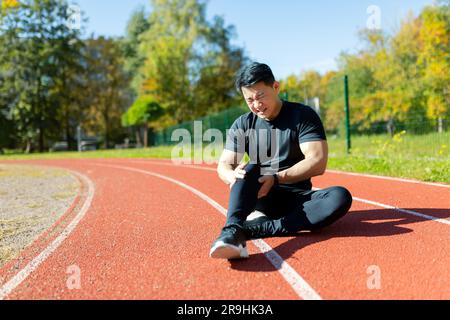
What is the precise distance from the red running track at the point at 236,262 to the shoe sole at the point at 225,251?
0.23ft

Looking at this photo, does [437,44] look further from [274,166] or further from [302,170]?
[302,170]

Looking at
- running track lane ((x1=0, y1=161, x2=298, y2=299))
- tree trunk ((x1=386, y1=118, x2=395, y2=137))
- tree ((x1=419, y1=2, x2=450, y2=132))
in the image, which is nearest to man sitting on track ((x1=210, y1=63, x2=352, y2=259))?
running track lane ((x1=0, y1=161, x2=298, y2=299))

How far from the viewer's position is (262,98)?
4082 mm

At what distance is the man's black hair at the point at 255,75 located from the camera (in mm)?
3965

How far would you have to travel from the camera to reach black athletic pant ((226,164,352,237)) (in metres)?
3.80

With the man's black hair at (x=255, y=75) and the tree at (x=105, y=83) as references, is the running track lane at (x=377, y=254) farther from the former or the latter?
the tree at (x=105, y=83)

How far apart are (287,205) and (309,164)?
572 mm

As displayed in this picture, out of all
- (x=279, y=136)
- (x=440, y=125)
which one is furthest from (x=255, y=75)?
(x=440, y=125)

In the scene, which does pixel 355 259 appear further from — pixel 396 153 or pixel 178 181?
pixel 396 153

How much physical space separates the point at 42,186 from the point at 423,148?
8.91m

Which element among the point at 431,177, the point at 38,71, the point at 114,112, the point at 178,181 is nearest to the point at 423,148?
the point at 431,177

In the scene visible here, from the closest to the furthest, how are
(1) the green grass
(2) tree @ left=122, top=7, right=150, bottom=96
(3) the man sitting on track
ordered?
(3) the man sitting on track < (1) the green grass < (2) tree @ left=122, top=7, right=150, bottom=96

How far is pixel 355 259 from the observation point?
3420 millimetres

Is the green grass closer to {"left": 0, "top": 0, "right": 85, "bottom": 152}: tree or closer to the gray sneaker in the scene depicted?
the gray sneaker
